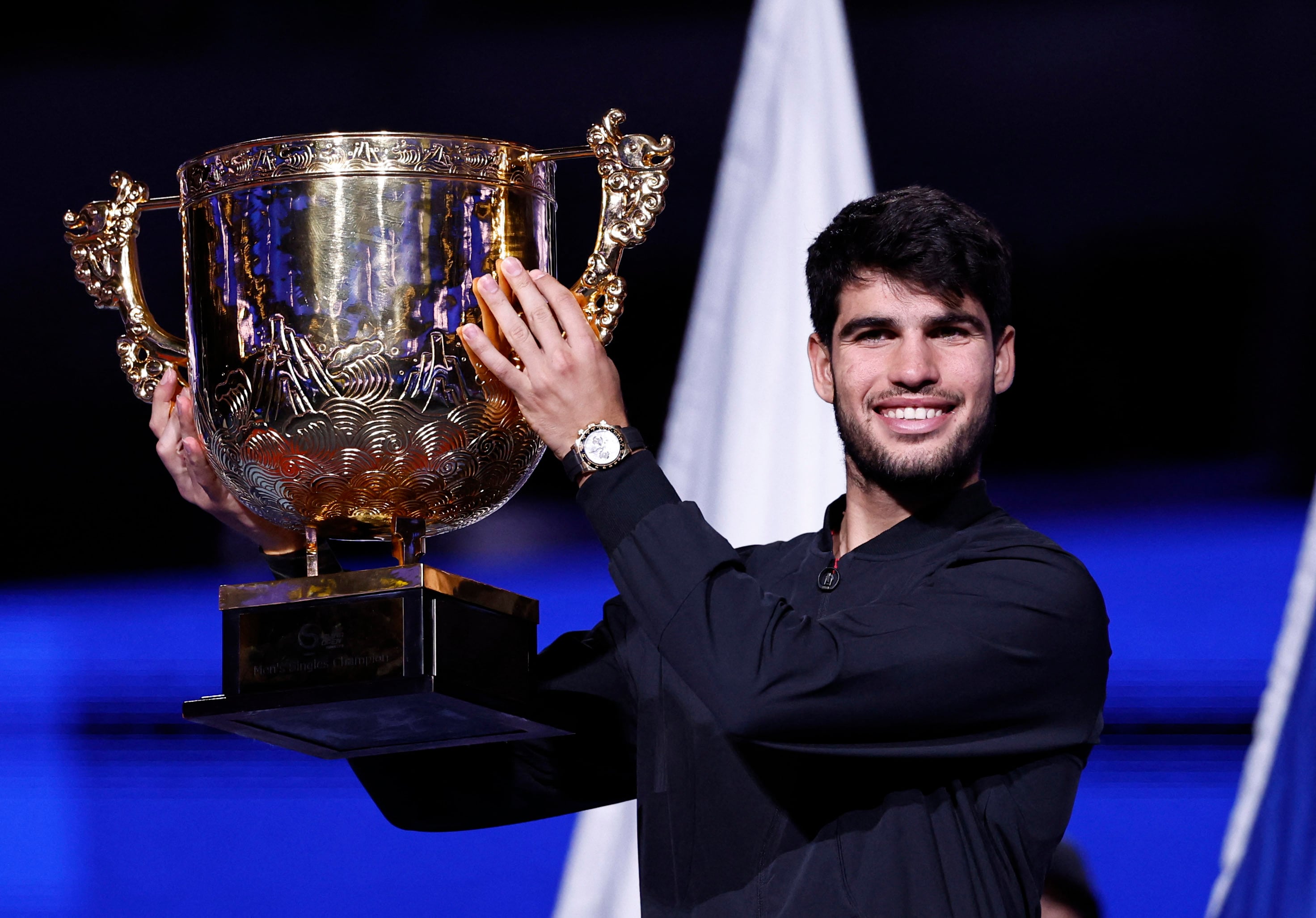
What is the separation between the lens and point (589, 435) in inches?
60.1

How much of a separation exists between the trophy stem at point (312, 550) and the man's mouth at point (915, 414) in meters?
0.63

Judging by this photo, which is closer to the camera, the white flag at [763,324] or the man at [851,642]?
the man at [851,642]

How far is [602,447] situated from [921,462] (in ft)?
1.28

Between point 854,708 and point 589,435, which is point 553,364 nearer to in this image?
point 589,435

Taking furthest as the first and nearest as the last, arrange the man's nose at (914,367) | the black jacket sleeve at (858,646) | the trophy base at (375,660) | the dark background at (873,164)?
the dark background at (873,164) → the man's nose at (914,367) → the trophy base at (375,660) → the black jacket sleeve at (858,646)

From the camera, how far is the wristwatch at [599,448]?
1520 millimetres

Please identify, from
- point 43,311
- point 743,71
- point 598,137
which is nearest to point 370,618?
point 598,137

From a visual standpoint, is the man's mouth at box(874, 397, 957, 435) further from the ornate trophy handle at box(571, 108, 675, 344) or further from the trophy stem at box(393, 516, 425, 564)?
the trophy stem at box(393, 516, 425, 564)

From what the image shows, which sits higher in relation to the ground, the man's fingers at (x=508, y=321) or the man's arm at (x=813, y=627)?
the man's fingers at (x=508, y=321)

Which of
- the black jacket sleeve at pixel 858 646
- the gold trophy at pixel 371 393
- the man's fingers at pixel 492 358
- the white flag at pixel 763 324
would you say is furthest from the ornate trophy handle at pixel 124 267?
the white flag at pixel 763 324

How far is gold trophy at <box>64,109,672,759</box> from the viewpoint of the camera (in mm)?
1599

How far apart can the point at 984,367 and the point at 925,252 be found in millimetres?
140

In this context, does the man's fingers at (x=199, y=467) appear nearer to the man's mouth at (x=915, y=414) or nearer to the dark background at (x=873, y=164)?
the man's mouth at (x=915, y=414)

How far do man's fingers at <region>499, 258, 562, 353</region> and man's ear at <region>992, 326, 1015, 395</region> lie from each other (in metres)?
0.52
